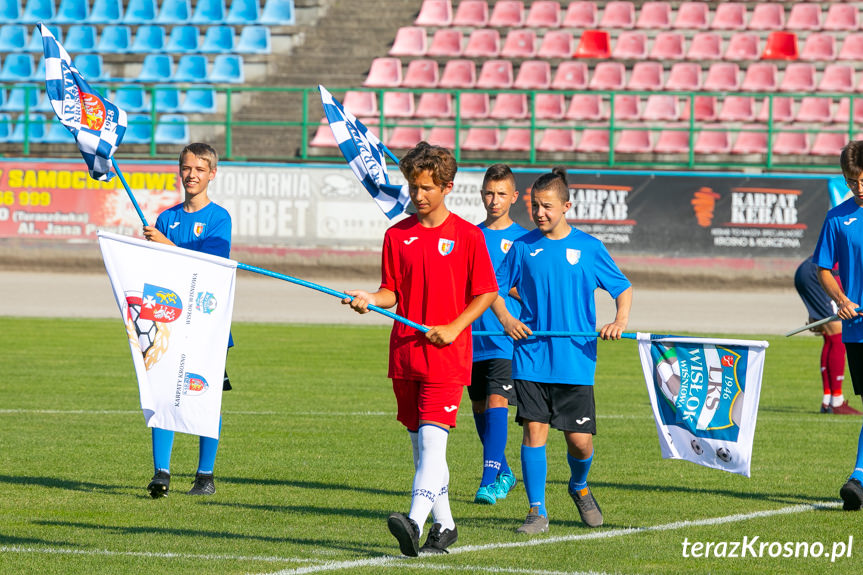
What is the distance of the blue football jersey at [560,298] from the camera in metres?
6.75

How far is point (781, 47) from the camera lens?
27797 mm

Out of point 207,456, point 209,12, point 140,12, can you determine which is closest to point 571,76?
point 209,12

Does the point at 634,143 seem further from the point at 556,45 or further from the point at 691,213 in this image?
the point at 556,45

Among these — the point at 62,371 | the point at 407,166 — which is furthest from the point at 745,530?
the point at 62,371

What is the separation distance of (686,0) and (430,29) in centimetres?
570

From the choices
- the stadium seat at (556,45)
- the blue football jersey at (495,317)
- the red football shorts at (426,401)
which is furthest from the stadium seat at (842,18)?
the red football shorts at (426,401)

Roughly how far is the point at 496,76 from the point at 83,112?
20.6 m

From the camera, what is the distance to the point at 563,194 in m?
6.86

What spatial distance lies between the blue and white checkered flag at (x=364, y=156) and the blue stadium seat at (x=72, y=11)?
24206mm

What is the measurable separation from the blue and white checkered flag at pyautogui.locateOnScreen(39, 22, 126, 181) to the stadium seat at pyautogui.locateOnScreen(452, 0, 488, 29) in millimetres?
22095

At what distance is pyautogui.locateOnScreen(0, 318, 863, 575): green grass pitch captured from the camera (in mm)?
6074

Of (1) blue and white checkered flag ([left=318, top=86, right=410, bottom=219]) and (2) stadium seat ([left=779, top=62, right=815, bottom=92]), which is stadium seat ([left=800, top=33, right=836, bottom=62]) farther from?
(1) blue and white checkered flag ([left=318, top=86, right=410, bottom=219])

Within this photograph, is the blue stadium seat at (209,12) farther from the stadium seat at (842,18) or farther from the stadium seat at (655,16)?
the stadium seat at (842,18)

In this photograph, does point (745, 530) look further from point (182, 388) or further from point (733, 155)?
point (733, 155)
